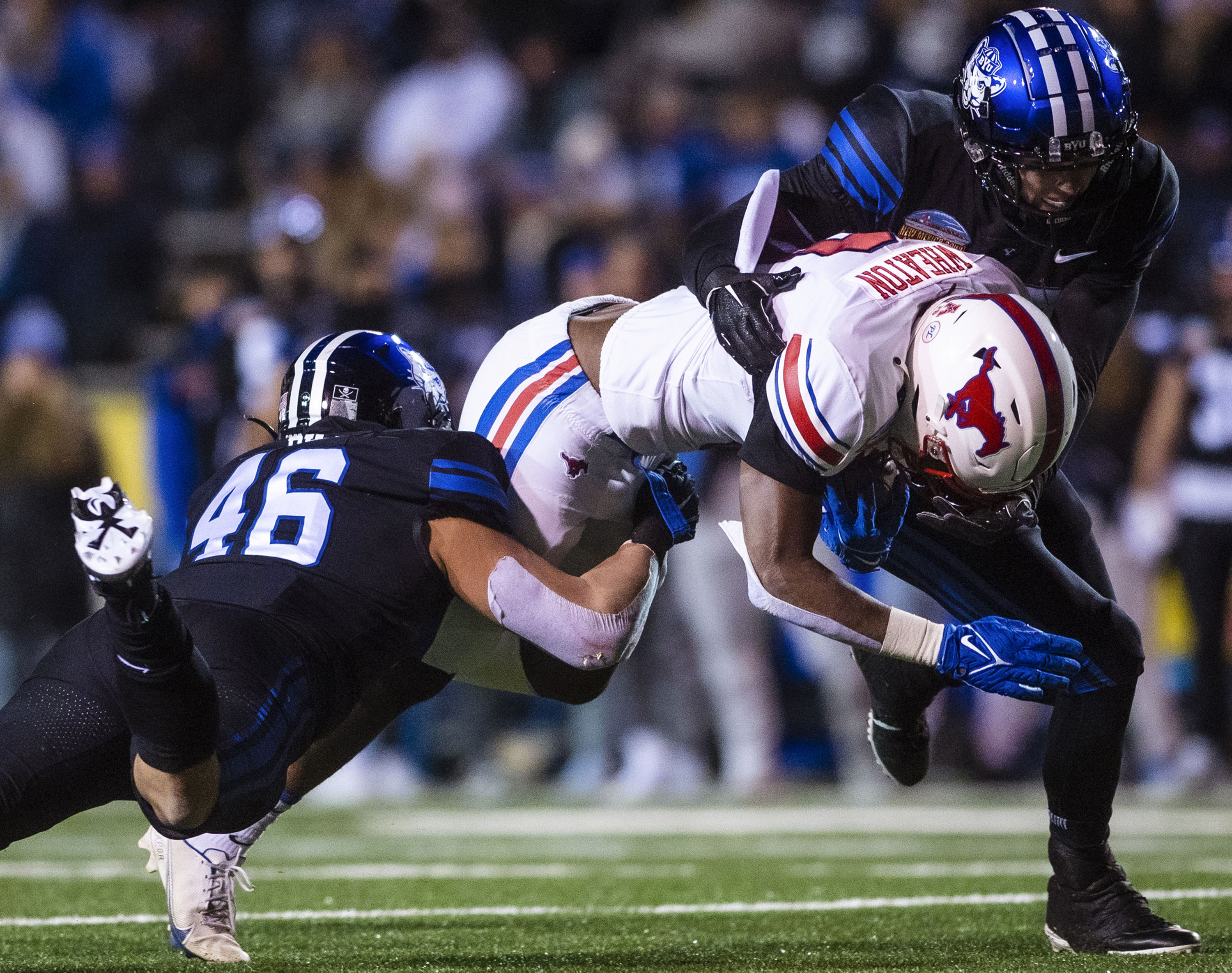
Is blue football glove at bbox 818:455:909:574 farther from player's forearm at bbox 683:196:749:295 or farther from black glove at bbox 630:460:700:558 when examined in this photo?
player's forearm at bbox 683:196:749:295

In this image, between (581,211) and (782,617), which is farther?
(581,211)

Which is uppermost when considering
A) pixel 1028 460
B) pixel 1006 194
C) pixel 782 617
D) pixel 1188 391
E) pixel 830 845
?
pixel 1006 194

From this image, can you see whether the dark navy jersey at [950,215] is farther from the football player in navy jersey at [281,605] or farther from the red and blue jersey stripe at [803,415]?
the football player in navy jersey at [281,605]

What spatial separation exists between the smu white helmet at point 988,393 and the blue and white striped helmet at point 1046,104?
14.5 inches

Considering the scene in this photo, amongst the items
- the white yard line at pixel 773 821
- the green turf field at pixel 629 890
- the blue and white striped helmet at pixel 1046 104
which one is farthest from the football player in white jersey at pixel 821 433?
the white yard line at pixel 773 821

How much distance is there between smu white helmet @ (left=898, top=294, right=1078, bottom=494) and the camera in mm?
3287

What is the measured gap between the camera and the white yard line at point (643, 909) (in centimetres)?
430

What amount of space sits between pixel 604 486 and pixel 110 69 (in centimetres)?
751

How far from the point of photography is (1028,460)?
132 inches

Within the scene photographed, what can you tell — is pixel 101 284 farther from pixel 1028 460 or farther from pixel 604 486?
pixel 1028 460

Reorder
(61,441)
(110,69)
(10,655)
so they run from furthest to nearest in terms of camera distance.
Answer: (110,69) < (10,655) < (61,441)

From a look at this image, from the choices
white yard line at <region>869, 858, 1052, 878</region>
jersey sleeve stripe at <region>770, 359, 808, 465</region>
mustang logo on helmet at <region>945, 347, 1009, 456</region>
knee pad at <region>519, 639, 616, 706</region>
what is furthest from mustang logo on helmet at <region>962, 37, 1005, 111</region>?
white yard line at <region>869, 858, 1052, 878</region>

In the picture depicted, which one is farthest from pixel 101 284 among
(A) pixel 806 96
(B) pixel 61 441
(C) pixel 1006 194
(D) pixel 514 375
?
(C) pixel 1006 194

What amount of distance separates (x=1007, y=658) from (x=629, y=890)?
183 cm
